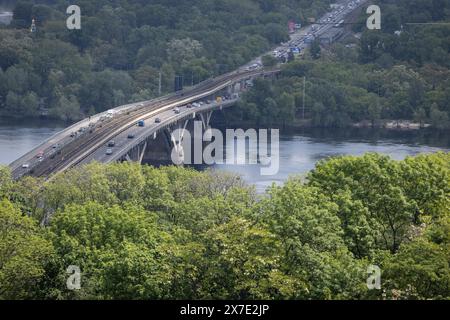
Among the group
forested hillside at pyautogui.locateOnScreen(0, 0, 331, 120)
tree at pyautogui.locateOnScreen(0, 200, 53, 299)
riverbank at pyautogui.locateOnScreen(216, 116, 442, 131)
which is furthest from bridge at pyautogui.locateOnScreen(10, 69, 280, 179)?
Answer: tree at pyautogui.locateOnScreen(0, 200, 53, 299)

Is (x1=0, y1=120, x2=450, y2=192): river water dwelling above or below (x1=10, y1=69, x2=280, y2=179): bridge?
below

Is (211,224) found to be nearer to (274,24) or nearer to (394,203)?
(394,203)

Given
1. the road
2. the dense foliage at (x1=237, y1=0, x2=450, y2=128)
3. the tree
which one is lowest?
the tree

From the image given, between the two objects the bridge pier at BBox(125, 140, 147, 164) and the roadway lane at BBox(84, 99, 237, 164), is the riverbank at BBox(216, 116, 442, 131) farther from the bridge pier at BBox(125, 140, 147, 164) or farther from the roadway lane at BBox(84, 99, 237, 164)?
the bridge pier at BBox(125, 140, 147, 164)

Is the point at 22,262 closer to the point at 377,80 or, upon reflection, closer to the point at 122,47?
the point at 377,80

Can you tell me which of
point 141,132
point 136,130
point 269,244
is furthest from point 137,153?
point 269,244
